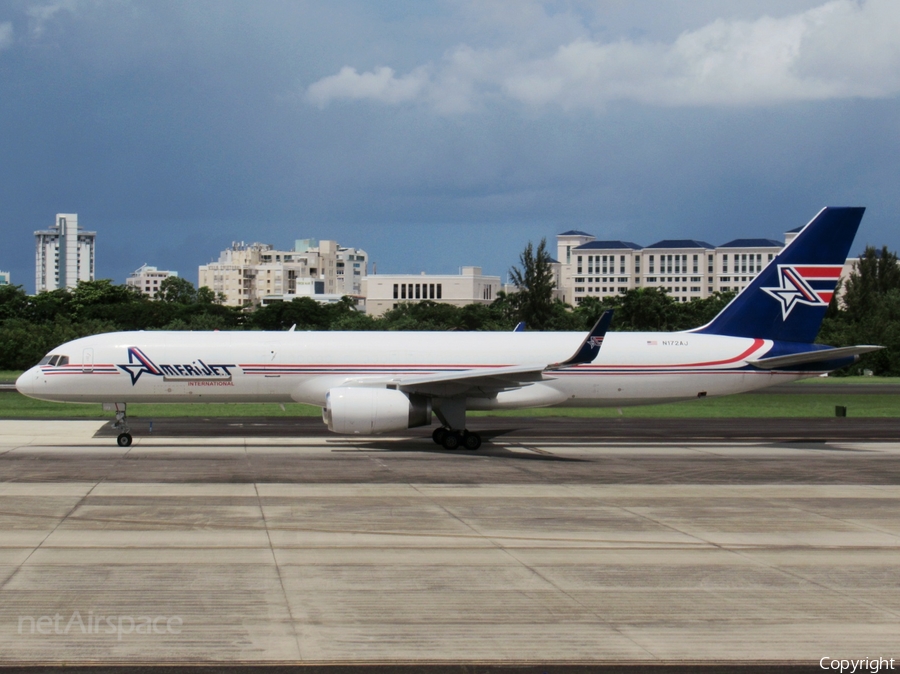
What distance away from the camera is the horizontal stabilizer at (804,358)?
3158 cm

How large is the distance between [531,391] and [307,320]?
102 metres

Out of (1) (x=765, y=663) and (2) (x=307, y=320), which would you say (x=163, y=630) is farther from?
(2) (x=307, y=320)

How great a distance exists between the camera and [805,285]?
112 ft

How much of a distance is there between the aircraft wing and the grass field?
15.3 metres

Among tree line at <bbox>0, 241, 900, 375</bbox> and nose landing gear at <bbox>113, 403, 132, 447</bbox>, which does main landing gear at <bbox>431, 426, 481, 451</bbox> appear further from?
tree line at <bbox>0, 241, 900, 375</bbox>

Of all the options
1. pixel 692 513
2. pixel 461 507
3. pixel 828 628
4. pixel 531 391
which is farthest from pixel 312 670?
pixel 531 391

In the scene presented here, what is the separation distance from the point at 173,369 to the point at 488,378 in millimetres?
10266

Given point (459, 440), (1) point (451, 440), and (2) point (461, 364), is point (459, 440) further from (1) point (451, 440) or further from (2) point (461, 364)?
(2) point (461, 364)

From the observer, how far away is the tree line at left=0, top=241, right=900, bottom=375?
9250 cm

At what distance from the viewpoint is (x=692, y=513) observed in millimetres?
19109

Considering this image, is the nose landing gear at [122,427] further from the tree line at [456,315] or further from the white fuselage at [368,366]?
the tree line at [456,315]
